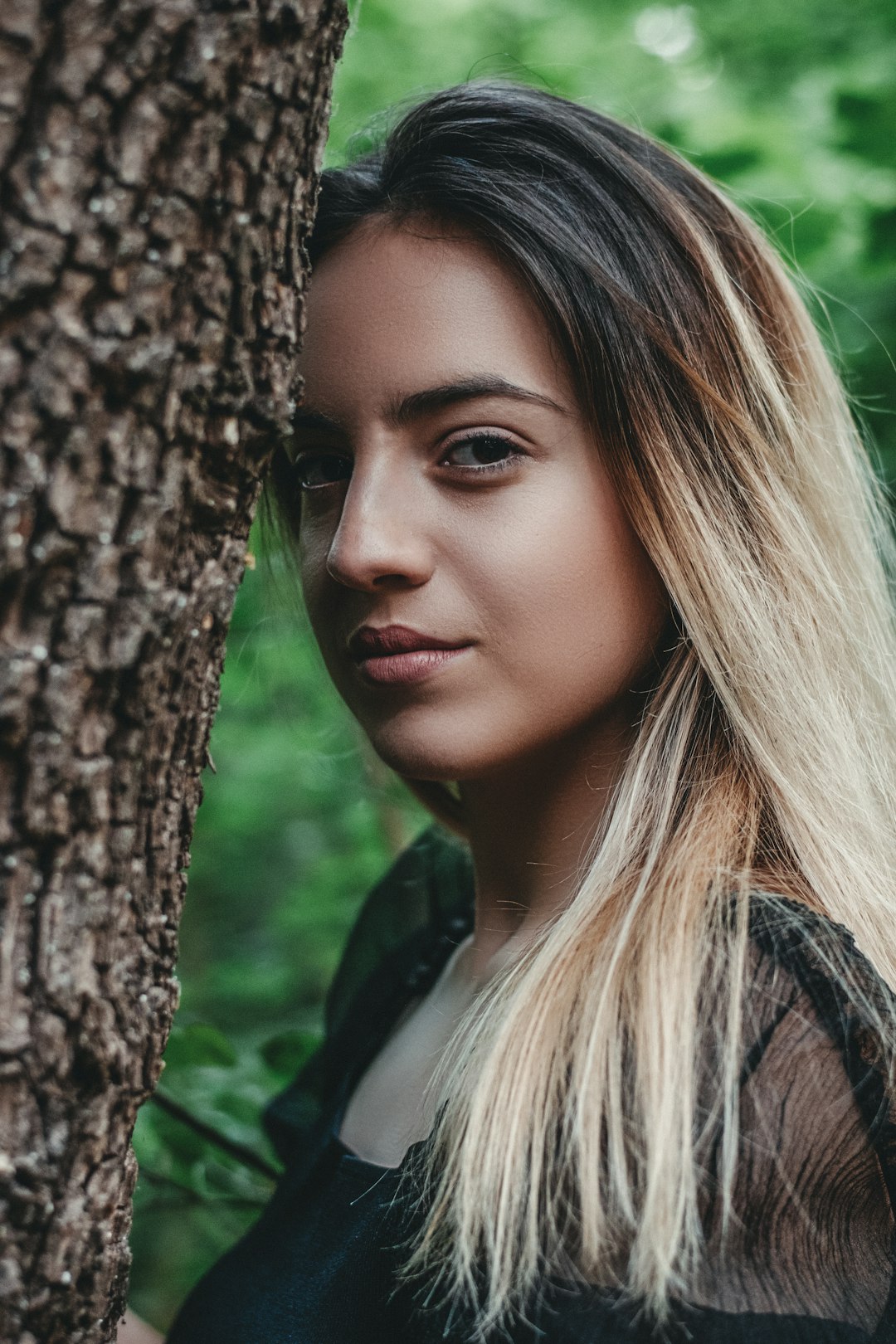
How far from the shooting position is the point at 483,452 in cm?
154

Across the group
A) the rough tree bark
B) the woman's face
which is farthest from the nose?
the rough tree bark

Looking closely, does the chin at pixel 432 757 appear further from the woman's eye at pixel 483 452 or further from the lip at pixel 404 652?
the woman's eye at pixel 483 452

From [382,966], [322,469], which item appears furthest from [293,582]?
[382,966]

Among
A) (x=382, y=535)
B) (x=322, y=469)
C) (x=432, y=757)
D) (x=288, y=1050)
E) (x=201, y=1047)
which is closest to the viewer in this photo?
(x=382, y=535)

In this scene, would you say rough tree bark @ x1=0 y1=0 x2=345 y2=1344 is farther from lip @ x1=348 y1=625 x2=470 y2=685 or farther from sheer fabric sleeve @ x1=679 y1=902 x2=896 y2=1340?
sheer fabric sleeve @ x1=679 y1=902 x2=896 y2=1340

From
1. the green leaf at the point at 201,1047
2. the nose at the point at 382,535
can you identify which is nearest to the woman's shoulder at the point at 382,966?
the green leaf at the point at 201,1047

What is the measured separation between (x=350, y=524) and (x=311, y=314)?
0.37 m

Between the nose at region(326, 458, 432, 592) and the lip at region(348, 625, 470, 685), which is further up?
the nose at region(326, 458, 432, 592)

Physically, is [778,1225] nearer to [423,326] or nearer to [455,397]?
[455,397]

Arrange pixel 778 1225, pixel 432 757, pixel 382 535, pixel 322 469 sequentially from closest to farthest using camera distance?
pixel 778 1225 → pixel 382 535 → pixel 432 757 → pixel 322 469

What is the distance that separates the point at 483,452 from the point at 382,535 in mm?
193

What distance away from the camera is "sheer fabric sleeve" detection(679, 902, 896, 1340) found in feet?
3.77

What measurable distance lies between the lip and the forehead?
13.4 inches

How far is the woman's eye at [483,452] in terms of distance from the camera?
5.03 ft
